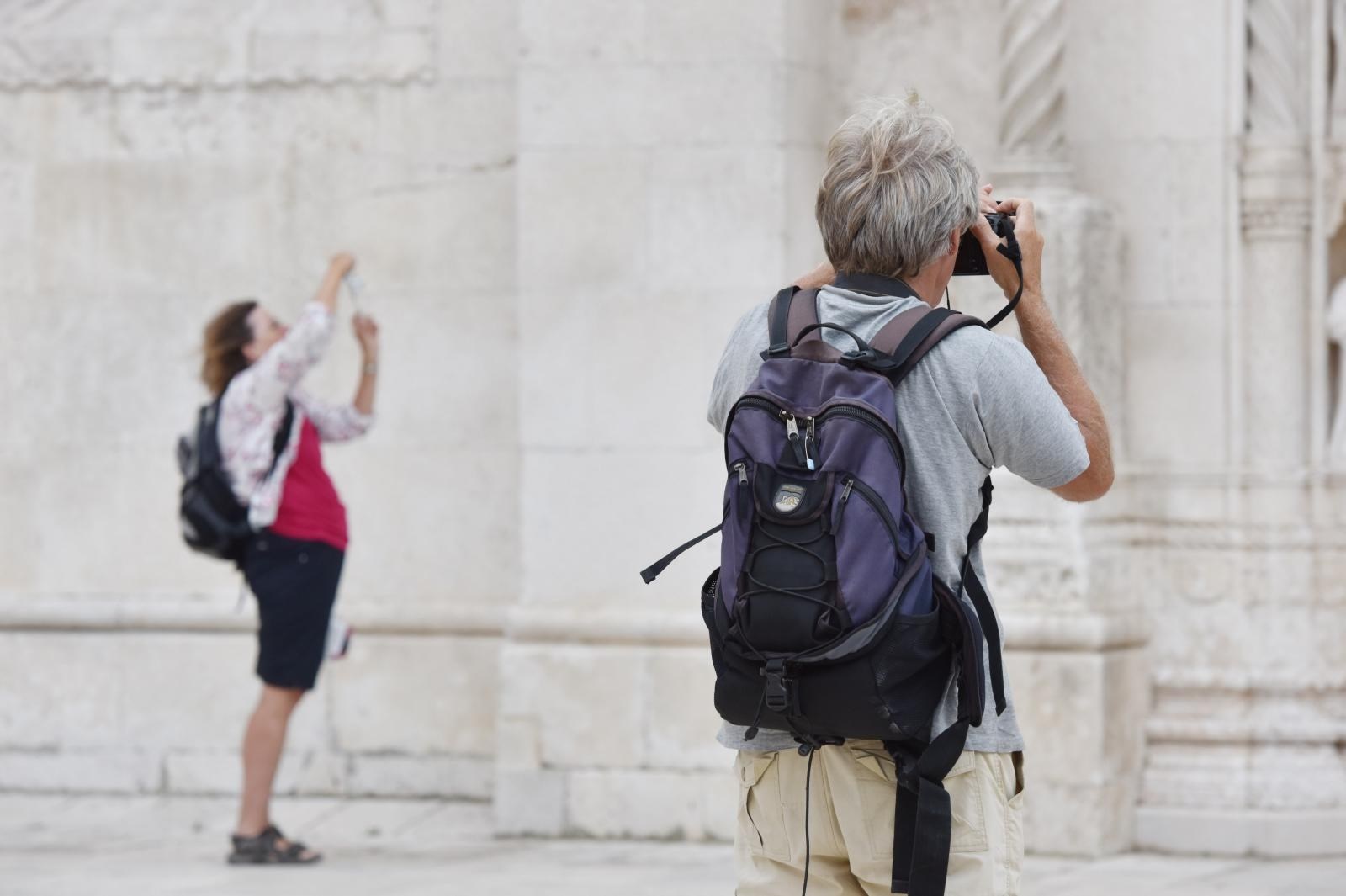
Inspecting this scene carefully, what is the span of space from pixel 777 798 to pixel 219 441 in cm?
371

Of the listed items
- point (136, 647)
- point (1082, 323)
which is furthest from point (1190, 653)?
point (136, 647)

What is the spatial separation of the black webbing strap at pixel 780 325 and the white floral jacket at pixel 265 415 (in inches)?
132

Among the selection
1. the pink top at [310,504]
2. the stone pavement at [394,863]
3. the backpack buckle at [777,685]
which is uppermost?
the pink top at [310,504]

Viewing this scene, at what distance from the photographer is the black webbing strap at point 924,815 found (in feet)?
9.49

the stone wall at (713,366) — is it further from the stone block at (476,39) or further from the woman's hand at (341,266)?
the woman's hand at (341,266)

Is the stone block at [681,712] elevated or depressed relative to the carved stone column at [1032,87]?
depressed

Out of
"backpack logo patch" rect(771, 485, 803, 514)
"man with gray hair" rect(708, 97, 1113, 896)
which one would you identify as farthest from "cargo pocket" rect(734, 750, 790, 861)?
"backpack logo patch" rect(771, 485, 803, 514)

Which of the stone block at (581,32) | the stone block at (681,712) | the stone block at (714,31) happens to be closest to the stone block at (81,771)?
the stone block at (681,712)

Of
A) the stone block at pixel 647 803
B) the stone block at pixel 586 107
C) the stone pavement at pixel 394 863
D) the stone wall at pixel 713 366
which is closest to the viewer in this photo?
the stone pavement at pixel 394 863

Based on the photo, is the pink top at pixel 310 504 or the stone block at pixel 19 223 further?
the stone block at pixel 19 223

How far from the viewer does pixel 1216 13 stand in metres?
6.62

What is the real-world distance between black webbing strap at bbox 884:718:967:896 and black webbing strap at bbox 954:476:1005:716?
0.24 feet

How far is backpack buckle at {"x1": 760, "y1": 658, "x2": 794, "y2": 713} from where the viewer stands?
2.88 m

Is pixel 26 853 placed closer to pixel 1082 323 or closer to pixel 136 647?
pixel 136 647
